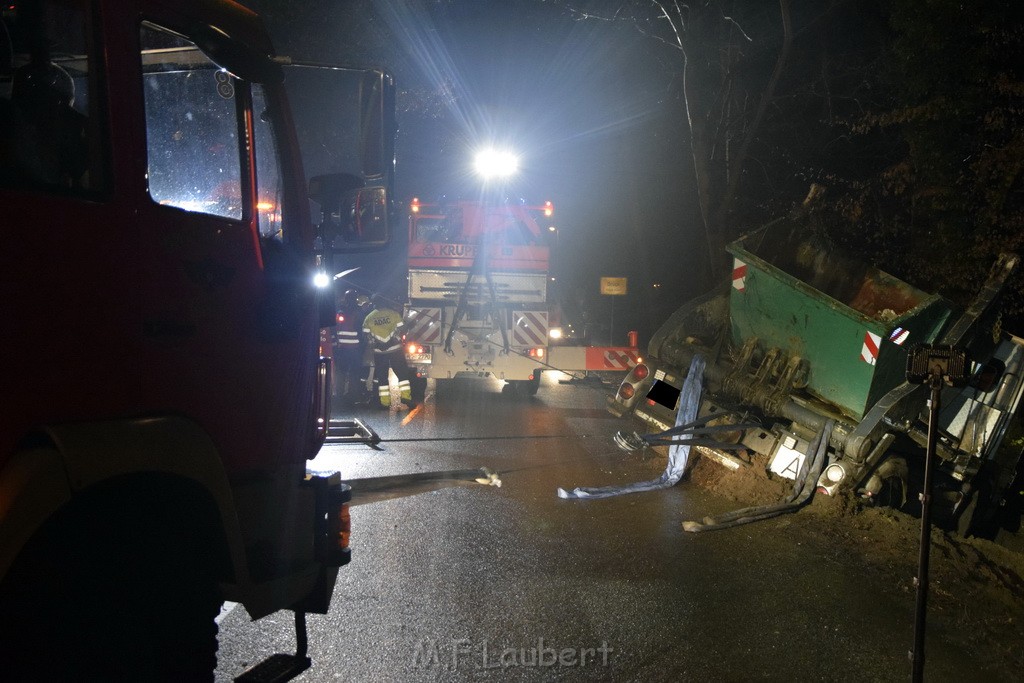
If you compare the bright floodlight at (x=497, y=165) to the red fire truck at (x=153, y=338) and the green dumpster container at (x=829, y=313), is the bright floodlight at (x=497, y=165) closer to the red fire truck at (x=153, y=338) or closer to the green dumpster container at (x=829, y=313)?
the green dumpster container at (x=829, y=313)

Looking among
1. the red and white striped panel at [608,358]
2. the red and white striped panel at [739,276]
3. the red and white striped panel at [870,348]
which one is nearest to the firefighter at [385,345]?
the red and white striped panel at [608,358]

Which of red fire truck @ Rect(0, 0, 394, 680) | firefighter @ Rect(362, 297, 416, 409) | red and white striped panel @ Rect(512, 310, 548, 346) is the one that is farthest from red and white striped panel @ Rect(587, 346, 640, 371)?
red fire truck @ Rect(0, 0, 394, 680)

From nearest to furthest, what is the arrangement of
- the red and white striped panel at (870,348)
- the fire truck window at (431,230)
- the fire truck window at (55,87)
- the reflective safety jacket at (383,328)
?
the fire truck window at (55,87) → the red and white striped panel at (870,348) → the reflective safety jacket at (383,328) → the fire truck window at (431,230)

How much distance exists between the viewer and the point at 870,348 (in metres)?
6.80

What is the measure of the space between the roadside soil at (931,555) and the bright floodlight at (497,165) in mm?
6620

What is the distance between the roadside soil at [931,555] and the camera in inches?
199

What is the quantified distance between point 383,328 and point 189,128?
368 inches

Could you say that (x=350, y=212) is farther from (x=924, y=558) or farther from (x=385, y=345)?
(x=385, y=345)

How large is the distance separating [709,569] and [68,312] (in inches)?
176

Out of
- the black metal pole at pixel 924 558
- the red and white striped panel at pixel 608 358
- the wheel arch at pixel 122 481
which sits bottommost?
the red and white striped panel at pixel 608 358

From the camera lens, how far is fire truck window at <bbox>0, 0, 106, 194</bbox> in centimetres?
244

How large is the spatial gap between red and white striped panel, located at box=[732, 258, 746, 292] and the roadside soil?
1.62m

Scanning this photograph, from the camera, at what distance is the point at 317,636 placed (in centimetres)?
446

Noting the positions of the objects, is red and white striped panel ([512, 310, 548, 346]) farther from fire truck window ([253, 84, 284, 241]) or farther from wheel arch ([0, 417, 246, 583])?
wheel arch ([0, 417, 246, 583])
